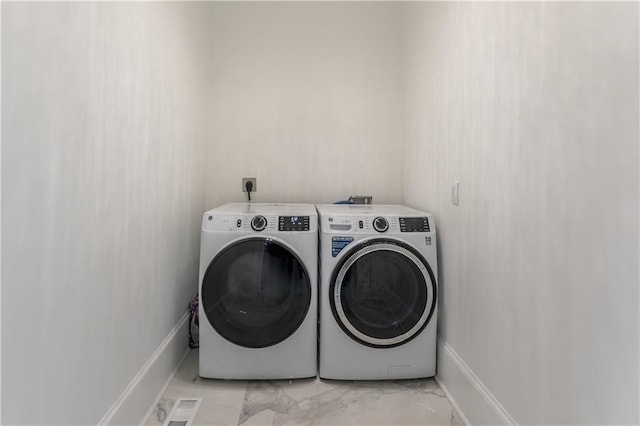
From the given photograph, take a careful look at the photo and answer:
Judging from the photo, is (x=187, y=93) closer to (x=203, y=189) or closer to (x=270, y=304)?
(x=203, y=189)

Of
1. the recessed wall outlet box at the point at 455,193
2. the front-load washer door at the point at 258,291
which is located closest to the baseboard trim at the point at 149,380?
the front-load washer door at the point at 258,291

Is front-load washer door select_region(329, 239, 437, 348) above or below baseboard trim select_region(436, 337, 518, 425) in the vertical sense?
above

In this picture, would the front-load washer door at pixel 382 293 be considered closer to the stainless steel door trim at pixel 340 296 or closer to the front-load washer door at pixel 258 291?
the stainless steel door trim at pixel 340 296

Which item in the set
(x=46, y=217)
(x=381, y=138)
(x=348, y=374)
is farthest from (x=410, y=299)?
(x=46, y=217)

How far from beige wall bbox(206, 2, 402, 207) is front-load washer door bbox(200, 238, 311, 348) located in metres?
0.87

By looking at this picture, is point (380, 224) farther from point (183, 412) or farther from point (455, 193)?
point (183, 412)

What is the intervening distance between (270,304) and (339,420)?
0.57 meters

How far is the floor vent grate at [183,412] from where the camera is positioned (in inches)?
54.8

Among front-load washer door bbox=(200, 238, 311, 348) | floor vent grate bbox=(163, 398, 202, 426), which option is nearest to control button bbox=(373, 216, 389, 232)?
front-load washer door bbox=(200, 238, 311, 348)

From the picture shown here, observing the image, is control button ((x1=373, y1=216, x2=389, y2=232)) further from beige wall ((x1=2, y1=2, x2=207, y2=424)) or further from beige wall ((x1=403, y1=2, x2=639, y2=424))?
beige wall ((x1=2, y1=2, x2=207, y2=424))

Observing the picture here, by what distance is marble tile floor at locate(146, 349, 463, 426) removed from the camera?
4.68 ft

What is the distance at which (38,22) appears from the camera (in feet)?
2.59

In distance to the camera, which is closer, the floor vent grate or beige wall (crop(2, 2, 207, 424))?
beige wall (crop(2, 2, 207, 424))

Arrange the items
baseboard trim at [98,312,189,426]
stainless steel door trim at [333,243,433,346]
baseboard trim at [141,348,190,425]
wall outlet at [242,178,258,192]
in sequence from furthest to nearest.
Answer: wall outlet at [242,178,258,192], stainless steel door trim at [333,243,433,346], baseboard trim at [141,348,190,425], baseboard trim at [98,312,189,426]
